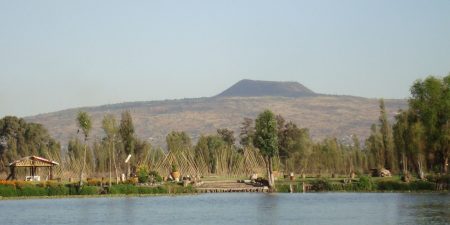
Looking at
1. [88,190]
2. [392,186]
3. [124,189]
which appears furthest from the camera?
[124,189]

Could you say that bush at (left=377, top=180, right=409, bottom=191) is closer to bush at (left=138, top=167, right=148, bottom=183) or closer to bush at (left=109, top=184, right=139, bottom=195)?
bush at (left=109, top=184, right=139, bottom=195)

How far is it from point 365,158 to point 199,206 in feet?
161

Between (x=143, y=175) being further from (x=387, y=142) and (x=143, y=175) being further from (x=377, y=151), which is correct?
(x=377, y=151)

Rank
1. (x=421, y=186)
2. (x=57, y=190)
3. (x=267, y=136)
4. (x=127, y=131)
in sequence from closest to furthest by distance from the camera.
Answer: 1. (x=421, y=186)
2. (x=57, y=190)
3. (x=267, y=136)
4. (x=127, y=131)

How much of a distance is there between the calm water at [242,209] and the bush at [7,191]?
2.18m

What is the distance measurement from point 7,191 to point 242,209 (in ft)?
83.7

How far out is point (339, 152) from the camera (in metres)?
112

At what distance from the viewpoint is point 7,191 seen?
77.1 metres

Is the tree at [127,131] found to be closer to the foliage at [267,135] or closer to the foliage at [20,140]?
the foliage at [267,135]

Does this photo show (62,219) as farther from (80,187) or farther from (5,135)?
(5,135)

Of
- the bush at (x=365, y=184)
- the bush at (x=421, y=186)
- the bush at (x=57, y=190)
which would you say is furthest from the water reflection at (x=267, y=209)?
the bush at (x=57, y=190)

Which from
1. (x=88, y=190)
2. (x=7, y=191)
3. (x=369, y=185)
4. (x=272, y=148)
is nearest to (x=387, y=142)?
(x=272, y=148)

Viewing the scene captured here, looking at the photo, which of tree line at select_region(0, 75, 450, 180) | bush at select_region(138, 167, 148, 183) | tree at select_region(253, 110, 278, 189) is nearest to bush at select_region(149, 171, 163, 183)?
bush at select_region(138, 167, 148, 183)

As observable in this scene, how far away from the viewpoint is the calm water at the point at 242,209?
1996 inches
